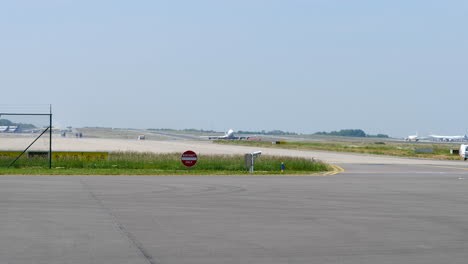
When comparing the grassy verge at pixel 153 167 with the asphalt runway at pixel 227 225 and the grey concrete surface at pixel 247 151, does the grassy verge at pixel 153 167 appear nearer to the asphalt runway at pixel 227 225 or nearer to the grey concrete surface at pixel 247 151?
the grey concrete surface at pixel 247 151

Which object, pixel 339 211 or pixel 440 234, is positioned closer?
pixel 440 234

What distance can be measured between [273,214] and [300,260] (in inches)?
209

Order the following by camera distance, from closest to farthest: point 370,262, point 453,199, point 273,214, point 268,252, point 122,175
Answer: point 370,262, point 268,252, point 273,214, point 453,199, point 122,175

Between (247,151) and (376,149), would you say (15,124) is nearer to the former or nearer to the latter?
(247,151)

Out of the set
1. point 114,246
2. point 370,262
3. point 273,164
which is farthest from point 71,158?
point 370,262

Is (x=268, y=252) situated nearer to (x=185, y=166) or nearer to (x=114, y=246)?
(x=114, y=246)

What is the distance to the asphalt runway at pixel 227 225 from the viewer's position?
30.3 ft

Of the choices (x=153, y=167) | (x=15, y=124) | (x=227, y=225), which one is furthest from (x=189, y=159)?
(x=227, y=225)

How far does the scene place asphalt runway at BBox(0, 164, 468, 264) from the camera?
923 cm

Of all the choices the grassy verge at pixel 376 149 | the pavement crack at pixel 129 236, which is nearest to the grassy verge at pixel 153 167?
the pavement crack at pixel 129 236

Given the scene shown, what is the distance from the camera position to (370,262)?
28.9 ft

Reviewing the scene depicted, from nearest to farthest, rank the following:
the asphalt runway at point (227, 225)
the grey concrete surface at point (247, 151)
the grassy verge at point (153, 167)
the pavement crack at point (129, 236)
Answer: the pavement crack at point (129, 236) → the asphalt runway at point (227, 225) → the grassy verge at point (153, 167) → the grey concrete surface at point (247, 151)

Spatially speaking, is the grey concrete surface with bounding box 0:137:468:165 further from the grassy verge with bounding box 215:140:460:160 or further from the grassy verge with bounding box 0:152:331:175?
the grassy verge with bounding box 0:152:331:175

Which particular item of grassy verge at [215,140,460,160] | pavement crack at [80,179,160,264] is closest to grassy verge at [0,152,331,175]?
pavement crack at [80,179,160,264]
